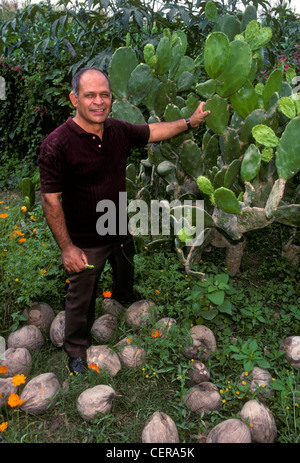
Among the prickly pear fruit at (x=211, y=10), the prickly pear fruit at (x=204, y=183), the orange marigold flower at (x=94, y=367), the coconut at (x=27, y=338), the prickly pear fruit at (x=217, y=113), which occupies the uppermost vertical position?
the prickly pear fruit at (x=211, y=10)

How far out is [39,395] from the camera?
171 centimetres

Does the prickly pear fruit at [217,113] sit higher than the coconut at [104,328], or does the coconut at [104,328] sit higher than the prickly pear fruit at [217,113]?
the prickly pear fruit at [217,113]

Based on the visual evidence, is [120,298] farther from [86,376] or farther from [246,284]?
[246,284]

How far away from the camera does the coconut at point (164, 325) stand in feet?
6.57

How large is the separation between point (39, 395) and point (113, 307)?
0.64 metres

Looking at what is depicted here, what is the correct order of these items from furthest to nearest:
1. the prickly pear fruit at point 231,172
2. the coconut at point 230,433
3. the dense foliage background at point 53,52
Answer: the dense foliage background at point 53,52, the prickly pear fruit at point 231,172, the coconut at point 230,433

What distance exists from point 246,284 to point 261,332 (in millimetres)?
385

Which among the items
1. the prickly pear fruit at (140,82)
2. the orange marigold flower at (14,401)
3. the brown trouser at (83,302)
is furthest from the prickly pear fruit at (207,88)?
the orange marigold flower at (14,401)

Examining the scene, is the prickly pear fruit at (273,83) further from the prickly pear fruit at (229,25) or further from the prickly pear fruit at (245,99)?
the prickly pear fruit at (229,25)

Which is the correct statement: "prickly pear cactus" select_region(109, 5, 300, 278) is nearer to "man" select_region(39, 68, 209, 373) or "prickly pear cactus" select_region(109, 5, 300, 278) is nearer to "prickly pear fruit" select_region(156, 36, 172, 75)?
"prickly pear fruit" select_region(156, 36, 172, 75)

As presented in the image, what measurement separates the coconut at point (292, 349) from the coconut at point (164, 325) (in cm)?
56

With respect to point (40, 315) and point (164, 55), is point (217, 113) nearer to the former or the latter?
point (164, 55)

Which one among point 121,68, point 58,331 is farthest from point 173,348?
point 121,68

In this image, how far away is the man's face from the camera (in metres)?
1.69
